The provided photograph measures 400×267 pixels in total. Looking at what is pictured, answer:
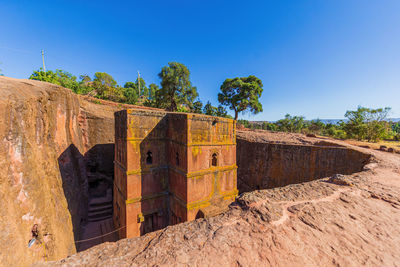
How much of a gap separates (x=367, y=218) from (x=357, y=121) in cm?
3150

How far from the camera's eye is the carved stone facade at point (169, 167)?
29.0 feet

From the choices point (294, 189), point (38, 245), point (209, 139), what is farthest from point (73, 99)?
point (294, 189)

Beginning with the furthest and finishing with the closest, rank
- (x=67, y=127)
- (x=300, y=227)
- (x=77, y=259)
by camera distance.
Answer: (x=67, y=127)
(x=300, y=227)
(x=77, y=259)

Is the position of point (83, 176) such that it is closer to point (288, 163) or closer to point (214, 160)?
point (214, 160)

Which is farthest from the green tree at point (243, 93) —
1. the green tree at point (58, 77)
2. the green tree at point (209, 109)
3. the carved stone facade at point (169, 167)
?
the green tree at point (58, 77)

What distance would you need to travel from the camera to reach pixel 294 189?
179 inches

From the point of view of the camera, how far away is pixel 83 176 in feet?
42.8

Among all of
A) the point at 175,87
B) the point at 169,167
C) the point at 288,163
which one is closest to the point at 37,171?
the point at 169,167

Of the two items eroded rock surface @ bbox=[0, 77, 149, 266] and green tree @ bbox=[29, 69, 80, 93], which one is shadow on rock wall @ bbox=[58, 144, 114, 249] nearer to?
eroded rock surface @ bbox=[0, 77, 149, 266]

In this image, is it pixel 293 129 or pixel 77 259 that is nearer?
pixel 77 259

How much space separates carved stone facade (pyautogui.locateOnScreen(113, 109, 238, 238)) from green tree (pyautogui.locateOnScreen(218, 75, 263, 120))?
18070mm

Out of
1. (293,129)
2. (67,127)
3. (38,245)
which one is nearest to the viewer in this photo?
(38,245)

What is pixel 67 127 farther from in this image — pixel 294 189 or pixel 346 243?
pixel 346 243

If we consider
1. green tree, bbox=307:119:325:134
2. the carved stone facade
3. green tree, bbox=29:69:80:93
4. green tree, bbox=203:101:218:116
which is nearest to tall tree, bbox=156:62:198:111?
green tree, bbox=203:101:218:116
